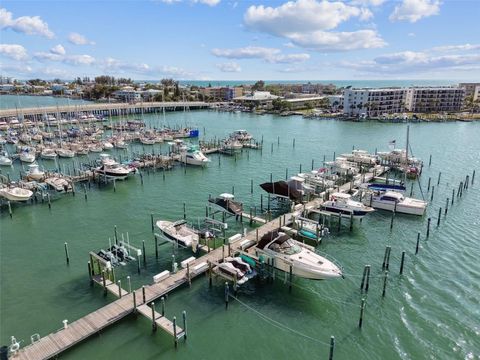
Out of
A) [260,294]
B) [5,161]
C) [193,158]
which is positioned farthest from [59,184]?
[260,294]

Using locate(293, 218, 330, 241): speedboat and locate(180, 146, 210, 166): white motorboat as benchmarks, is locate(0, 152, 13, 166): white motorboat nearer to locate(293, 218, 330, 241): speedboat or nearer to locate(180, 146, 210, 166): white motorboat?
locate(180, 146, 210, 166): white motorboat

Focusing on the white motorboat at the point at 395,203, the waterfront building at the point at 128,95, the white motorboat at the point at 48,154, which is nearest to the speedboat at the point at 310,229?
the white motorboat at the point at 395,203

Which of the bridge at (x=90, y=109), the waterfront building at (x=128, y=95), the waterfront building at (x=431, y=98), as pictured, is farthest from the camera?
the waterfront building at (x=128, y=95)

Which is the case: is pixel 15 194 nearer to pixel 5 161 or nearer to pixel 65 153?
pixel 5 161

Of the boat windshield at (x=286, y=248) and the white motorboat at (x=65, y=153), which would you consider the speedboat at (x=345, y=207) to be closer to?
the boat windshield at (x=286, y=248)

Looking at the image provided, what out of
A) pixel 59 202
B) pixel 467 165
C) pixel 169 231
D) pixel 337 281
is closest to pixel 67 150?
pixel 59 202

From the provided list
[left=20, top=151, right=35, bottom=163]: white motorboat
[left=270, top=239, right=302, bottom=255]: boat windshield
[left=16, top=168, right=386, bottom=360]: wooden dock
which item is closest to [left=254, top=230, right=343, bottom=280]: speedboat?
[left=270, top=239, right=302, bottom=255]: boat windshield

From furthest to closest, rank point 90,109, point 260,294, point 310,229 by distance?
point 90,109, point 310,229, point 260,294
